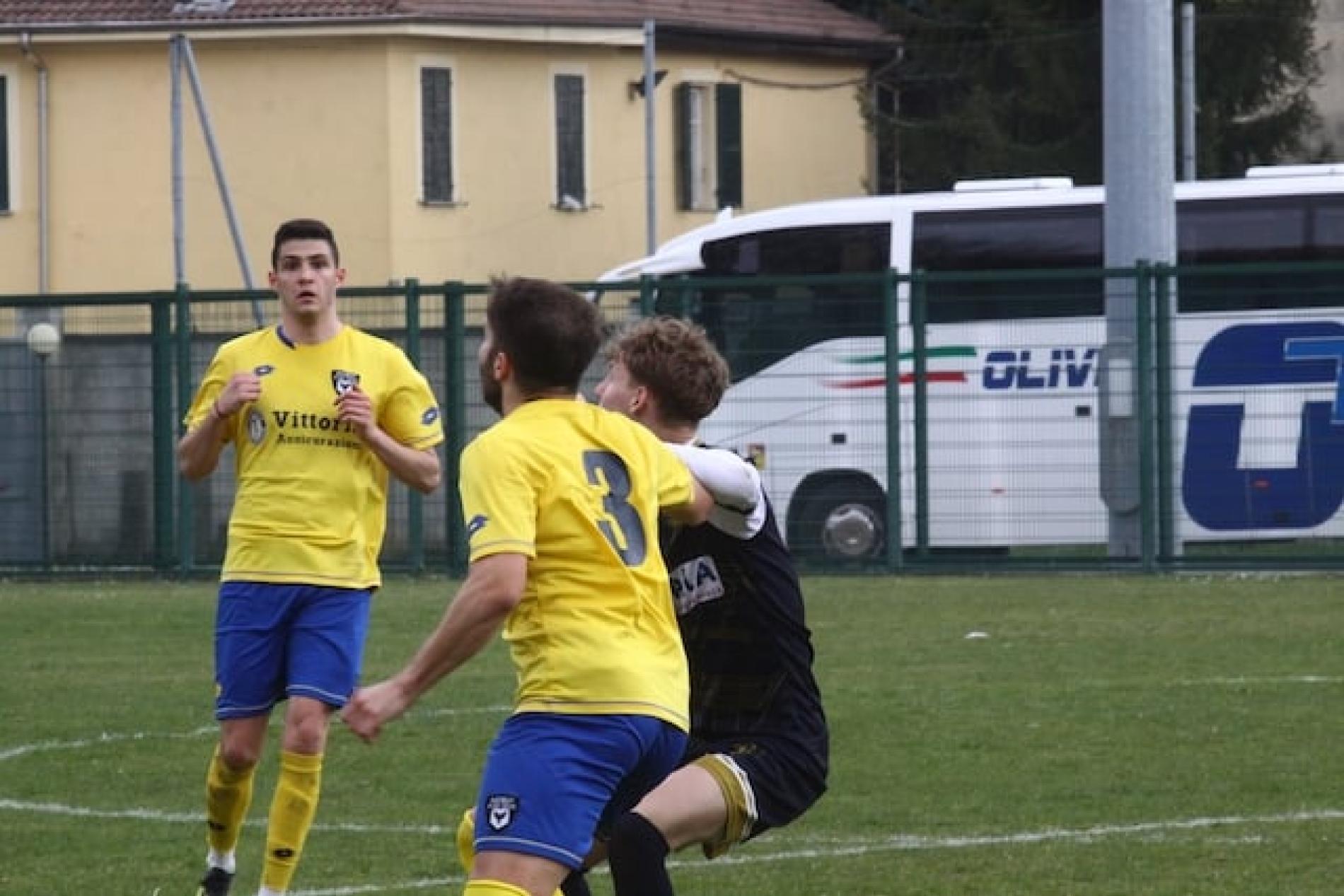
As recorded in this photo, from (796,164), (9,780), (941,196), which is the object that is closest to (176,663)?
(9,780)

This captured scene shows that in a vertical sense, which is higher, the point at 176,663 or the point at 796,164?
the point at 796,164

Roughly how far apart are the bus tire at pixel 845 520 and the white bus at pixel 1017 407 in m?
0.02

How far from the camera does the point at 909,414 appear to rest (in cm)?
2189

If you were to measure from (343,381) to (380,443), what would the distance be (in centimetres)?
29

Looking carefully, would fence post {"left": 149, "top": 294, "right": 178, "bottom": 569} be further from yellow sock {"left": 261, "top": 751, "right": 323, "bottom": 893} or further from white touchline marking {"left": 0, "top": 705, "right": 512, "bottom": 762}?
yellow sock {"left": 261, "top": 751, "right": 323, "bottom": 893}

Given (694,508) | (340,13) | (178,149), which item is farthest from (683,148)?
(694,508)

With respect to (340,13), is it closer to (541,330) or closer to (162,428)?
(162,428)

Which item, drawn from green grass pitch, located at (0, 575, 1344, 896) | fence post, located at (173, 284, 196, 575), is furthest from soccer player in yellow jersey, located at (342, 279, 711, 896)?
fence post, located at (173, 284, 196, 575)

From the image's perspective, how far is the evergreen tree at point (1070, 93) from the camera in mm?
39906

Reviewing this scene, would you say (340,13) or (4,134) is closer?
(340,13)

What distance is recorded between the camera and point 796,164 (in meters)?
42.7

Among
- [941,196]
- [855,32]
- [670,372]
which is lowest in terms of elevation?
[670,372]

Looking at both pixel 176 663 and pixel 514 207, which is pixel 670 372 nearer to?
pixel 176 663

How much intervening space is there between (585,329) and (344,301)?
17.0m
